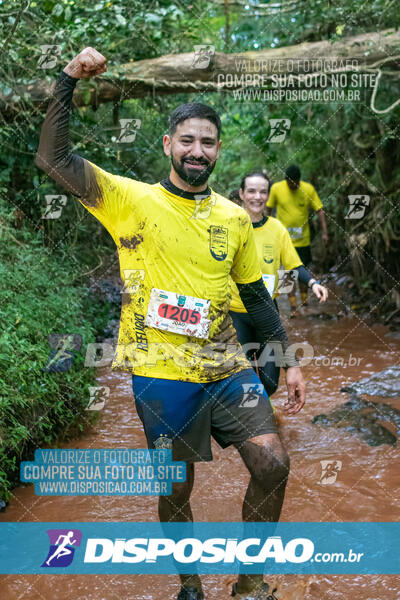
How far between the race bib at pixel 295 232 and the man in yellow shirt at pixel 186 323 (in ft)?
18.2

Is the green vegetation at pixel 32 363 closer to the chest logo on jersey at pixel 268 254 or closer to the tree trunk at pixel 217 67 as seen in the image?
the chest logo on jersey at pixel 268 254

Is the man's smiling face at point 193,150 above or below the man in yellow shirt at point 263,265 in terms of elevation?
above

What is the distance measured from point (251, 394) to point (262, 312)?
461 millimetres

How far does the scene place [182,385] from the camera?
265cm

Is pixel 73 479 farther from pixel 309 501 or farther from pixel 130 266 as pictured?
pixel 130 266

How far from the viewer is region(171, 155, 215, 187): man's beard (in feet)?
8.84

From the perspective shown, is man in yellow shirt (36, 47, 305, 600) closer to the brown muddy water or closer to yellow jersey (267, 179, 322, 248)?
the brown muddy water

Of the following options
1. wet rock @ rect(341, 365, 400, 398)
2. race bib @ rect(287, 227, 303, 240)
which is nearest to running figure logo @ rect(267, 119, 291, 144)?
race bib @ rect(287, 227, 303, 240)

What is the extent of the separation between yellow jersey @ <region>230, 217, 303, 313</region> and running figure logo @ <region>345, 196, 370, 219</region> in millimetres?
4386

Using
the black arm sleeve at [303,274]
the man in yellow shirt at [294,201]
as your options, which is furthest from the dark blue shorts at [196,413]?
the man in yellow shirt at [294,201]

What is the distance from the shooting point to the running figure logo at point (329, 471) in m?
4.07

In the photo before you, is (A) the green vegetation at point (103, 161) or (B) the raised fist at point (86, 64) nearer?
(B) the raised fist at point (86, 64)

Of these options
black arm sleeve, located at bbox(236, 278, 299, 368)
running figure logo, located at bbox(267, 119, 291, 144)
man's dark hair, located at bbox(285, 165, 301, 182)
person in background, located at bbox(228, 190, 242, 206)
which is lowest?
black arm sleeve, located at bbox(236, 278, 299, 368)

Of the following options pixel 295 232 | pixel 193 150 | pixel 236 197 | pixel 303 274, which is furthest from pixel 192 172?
pixel 295 232
